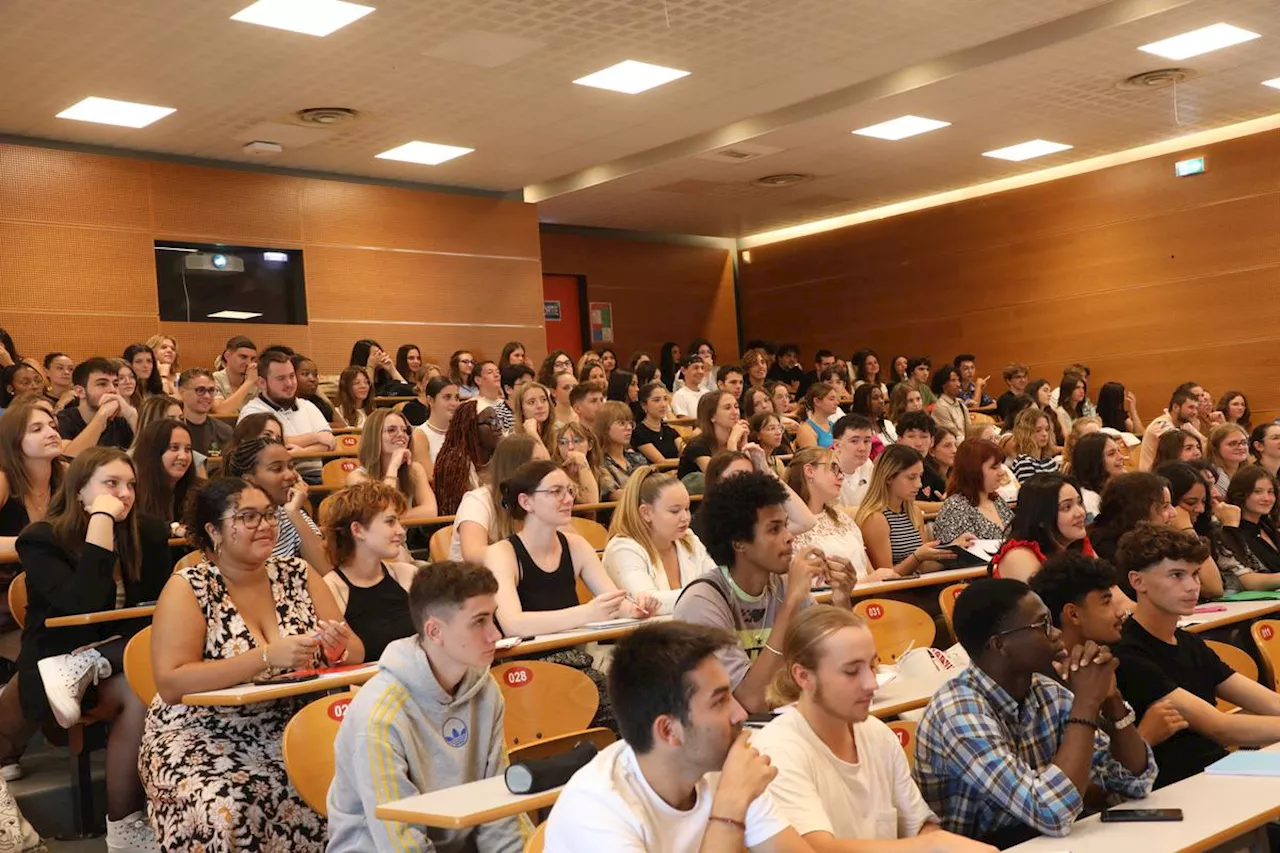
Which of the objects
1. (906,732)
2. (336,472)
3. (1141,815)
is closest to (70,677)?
(906,732)

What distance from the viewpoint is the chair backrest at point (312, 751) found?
2971 mm

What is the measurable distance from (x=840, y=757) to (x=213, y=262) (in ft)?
28.7

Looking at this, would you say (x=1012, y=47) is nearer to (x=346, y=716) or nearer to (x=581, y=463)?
(x=581, y=463)

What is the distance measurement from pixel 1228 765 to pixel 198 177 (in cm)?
903

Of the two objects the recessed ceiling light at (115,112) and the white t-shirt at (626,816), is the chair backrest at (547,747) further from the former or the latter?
the recessed ceiling light at (115,112)

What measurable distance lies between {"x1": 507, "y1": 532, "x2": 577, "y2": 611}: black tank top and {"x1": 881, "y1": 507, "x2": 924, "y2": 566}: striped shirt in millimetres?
2102

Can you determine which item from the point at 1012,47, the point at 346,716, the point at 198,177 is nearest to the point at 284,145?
the point at 198,177

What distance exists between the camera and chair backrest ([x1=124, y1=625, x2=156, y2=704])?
3.65 m

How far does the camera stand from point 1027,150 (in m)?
11.8

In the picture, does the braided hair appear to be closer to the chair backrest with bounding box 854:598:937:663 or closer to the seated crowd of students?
the seated crowd of students

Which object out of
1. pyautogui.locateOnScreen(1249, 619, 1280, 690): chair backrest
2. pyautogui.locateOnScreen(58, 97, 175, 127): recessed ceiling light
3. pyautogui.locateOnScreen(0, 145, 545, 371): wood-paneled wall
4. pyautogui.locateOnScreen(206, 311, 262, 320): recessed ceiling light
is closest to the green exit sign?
pyautogui.locateOnScreen(0, 145, 545, 371): wood-paneled wall

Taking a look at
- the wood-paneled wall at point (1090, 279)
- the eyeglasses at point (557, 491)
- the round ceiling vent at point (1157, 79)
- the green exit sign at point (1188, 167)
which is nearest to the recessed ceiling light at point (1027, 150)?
the wood-paneled wall at point (1090, 279)

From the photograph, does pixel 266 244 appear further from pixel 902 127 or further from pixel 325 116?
pixel 902 127

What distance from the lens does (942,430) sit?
25.5 feet
